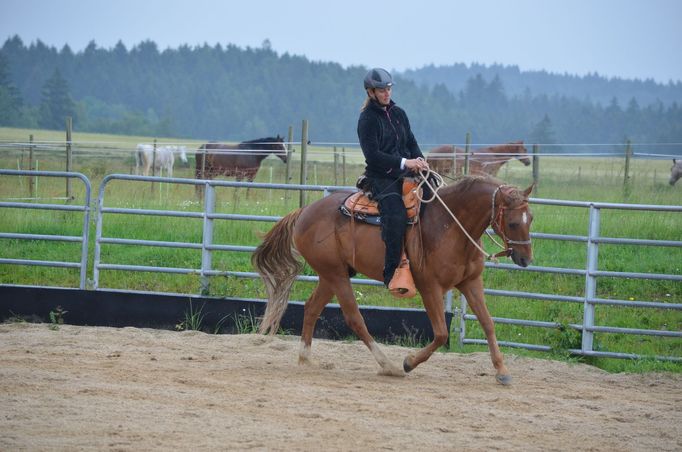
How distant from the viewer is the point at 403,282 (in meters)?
7.91

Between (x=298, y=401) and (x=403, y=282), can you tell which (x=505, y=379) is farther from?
(x=298, y=401)

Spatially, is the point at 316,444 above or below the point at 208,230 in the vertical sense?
below

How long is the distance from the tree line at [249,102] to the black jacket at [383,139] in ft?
238

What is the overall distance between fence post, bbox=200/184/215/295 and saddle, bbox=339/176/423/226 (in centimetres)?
240

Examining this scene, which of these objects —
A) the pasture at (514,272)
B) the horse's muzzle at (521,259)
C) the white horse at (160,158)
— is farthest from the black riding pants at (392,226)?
the white horse at (160,158)

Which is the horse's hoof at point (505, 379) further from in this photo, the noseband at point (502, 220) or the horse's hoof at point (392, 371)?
the noseband at point (502, 220)

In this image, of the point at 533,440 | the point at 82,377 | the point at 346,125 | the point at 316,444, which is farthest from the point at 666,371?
the point at 346,125

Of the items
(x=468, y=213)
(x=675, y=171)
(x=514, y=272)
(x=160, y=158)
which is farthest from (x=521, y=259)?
(x=160, y=158)

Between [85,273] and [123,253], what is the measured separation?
2863 millimetres

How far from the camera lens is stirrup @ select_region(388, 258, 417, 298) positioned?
7902 millimetres

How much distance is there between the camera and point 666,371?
877 centimetres

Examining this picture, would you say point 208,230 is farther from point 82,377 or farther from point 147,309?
point 82,377

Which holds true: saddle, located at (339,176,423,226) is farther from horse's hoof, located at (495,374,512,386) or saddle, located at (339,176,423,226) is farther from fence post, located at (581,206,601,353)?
fence post, located at (581,206,601,353)

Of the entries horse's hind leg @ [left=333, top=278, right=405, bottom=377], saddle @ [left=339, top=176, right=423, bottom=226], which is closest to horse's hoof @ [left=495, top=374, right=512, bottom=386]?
horse's hind leg @ [left=333, top=278, right=405, bottom=377]
